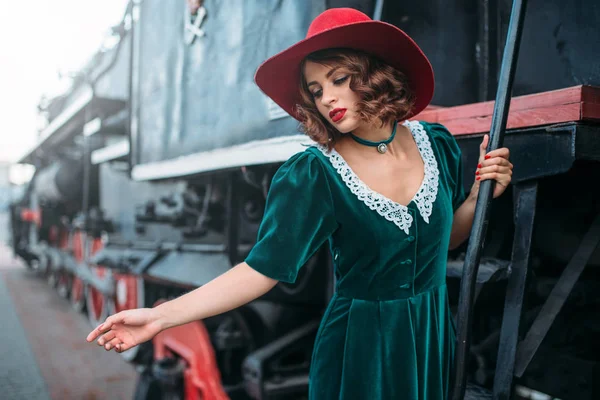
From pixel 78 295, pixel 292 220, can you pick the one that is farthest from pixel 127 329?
pixel 78 295

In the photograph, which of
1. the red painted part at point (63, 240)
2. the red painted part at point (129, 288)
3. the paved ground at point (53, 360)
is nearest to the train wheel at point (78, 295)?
the paved ground at point (53, 360)

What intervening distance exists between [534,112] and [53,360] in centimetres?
449

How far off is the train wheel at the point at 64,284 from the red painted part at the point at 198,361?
16.9 ft

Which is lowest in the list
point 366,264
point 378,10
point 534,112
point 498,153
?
point 366,264

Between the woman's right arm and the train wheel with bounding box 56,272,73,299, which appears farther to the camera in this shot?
the train wheel with bounding box 56,272,73,299

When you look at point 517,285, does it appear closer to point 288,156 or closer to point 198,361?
point 288,156

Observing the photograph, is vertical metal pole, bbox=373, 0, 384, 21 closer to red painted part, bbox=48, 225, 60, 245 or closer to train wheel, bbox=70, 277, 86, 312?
train wheel, bbox=70, 277, 86, 312

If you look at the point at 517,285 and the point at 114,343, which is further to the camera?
the point at 517,285

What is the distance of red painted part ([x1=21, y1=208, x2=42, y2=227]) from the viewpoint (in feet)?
28.2

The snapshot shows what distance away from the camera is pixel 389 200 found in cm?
115

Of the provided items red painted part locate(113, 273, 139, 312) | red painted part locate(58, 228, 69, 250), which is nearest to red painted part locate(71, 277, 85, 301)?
red painted part locate(58, 228, 69, 250)

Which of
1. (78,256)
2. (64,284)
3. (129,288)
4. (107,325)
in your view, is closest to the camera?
(107,325)

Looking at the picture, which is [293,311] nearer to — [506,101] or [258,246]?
[258,246]

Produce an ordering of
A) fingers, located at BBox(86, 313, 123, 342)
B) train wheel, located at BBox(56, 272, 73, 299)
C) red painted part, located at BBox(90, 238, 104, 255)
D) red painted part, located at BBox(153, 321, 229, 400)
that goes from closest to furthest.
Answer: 1. fingers, located at BBox(86, 313, 123, 342)
2. red painted part, located at BBox(153, 321, 229, 400)
3. red painted part, located at BBox(90, 238, 104, 255)
4. train wheel, located at BBox(56, 272, 73, 299)
